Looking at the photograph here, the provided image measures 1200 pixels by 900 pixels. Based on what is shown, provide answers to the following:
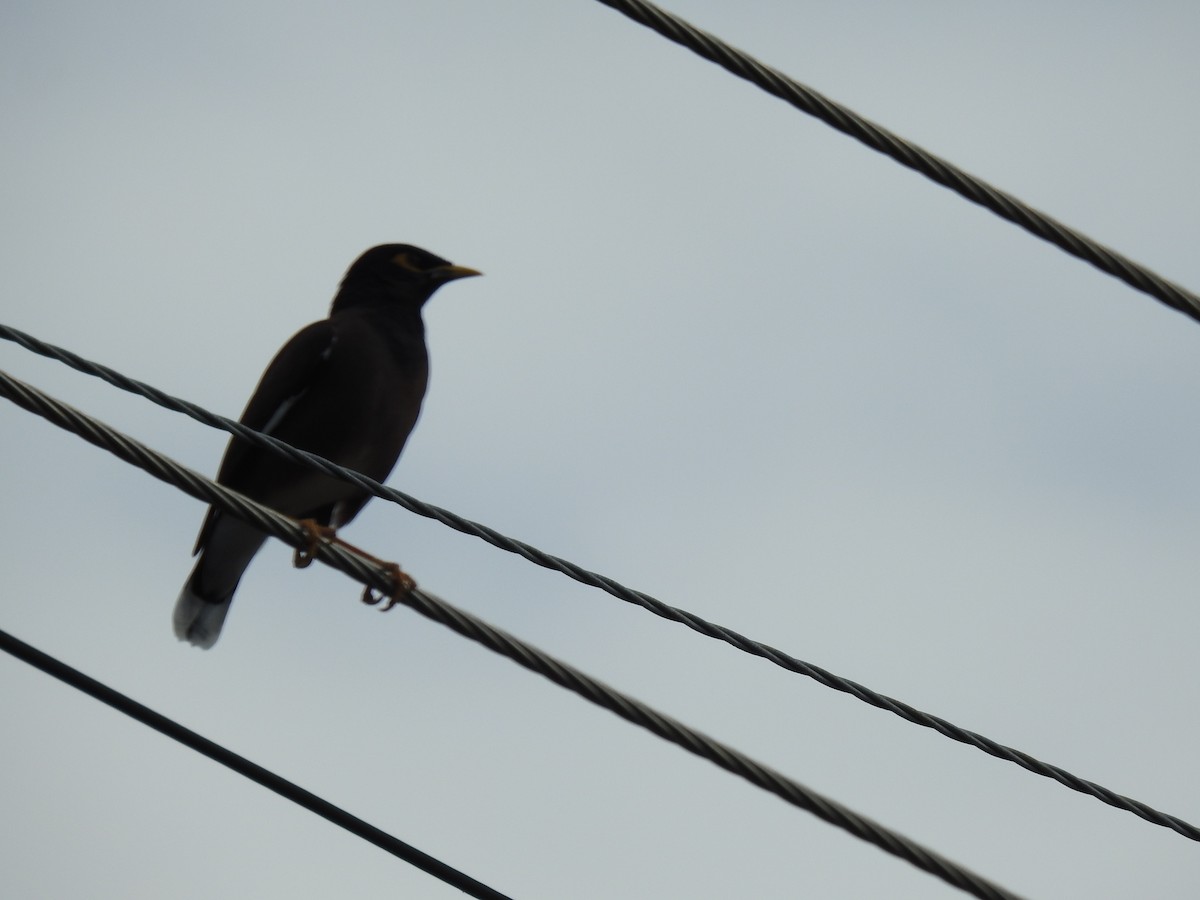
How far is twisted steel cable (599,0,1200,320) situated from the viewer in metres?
2.62

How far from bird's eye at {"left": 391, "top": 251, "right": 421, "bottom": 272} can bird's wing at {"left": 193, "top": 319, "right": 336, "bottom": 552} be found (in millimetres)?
533

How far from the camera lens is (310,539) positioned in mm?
2789

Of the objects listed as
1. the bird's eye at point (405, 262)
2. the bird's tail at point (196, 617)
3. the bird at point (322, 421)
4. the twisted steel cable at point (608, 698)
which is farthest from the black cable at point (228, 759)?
the bird's eye at point (405, 262)

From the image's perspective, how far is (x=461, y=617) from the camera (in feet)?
8.79

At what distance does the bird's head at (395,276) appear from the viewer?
588cm

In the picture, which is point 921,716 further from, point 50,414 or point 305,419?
point 305,419

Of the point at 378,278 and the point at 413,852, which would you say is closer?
the point at 413,852

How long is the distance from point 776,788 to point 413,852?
618 mm

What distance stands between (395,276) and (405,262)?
108mm

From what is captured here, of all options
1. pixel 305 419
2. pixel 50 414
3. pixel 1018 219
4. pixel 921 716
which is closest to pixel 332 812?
pixel 50 414

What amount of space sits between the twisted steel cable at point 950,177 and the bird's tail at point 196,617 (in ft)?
12.2

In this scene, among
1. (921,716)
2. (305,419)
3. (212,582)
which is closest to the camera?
(921,716)

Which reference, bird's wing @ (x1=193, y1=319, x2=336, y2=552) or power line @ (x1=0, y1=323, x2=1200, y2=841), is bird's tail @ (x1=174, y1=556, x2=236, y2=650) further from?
power line @ (x1=0, y1=323, x2=1200, y2=841)

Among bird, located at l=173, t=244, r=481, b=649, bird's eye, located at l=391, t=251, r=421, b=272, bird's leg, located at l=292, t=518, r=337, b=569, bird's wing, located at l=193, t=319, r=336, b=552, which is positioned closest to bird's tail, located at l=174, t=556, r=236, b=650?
bird, located at l=173, t=244, r=481, b=649
